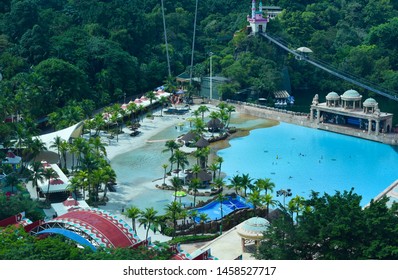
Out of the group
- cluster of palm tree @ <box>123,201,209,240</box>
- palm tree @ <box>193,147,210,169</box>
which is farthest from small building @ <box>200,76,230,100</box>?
cluster of palm tree @ <box>123,201,209,240</box>

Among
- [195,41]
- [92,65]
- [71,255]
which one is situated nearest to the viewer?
[71,255]

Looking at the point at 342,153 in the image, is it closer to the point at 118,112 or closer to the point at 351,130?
the point at 351,130

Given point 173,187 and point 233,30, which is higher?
point 233,30

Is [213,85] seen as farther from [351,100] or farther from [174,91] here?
[351,100]

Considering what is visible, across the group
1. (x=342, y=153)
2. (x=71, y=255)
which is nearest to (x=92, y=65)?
(x=342, y=153)

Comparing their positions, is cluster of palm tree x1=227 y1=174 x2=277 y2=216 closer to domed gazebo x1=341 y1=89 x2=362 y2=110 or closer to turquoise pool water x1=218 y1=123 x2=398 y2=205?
turquoise pool water x1=218 y1=123 x2=398 y2=205
